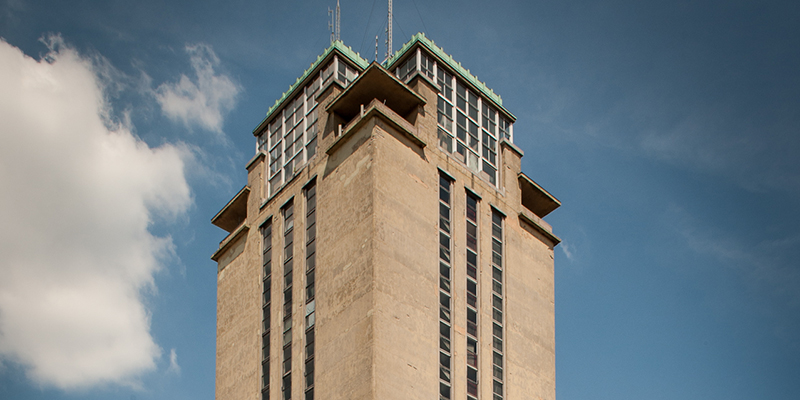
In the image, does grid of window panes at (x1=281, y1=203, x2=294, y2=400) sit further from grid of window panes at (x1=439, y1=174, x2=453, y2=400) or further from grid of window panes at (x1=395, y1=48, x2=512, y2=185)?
grid of window panes at (x1=395, y1=48, x2=512, y2=185)

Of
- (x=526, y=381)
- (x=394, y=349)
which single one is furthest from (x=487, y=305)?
(x=394, y=349)

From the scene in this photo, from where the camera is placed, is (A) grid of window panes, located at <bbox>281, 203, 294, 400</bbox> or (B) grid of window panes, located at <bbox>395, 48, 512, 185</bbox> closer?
(A) grid of window panes, located at <bbox>281, 203, 294, 400</bbox>

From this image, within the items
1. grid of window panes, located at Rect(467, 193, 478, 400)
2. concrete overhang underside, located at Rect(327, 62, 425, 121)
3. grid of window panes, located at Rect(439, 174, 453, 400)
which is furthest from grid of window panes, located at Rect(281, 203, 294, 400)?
grid of window panes, located at Rect(467, 193, 478, 400)

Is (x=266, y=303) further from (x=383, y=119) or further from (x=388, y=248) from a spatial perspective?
(x=383, y=119)

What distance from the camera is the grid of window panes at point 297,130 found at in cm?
8811

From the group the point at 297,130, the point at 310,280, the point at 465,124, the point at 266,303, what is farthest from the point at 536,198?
the point at 266,303

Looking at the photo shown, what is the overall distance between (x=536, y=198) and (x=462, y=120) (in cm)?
1122

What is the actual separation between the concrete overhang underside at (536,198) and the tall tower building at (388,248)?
14 centimetres

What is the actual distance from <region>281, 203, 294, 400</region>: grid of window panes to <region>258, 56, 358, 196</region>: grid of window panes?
4865mm

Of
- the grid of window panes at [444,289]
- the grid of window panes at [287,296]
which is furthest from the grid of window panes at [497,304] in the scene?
the grid of window panes at [287,296]

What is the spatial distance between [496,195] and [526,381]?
17331 millimetres

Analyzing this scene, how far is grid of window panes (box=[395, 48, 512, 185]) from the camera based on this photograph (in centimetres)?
8712

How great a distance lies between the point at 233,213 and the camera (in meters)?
94.5

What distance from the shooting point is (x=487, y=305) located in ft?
261
